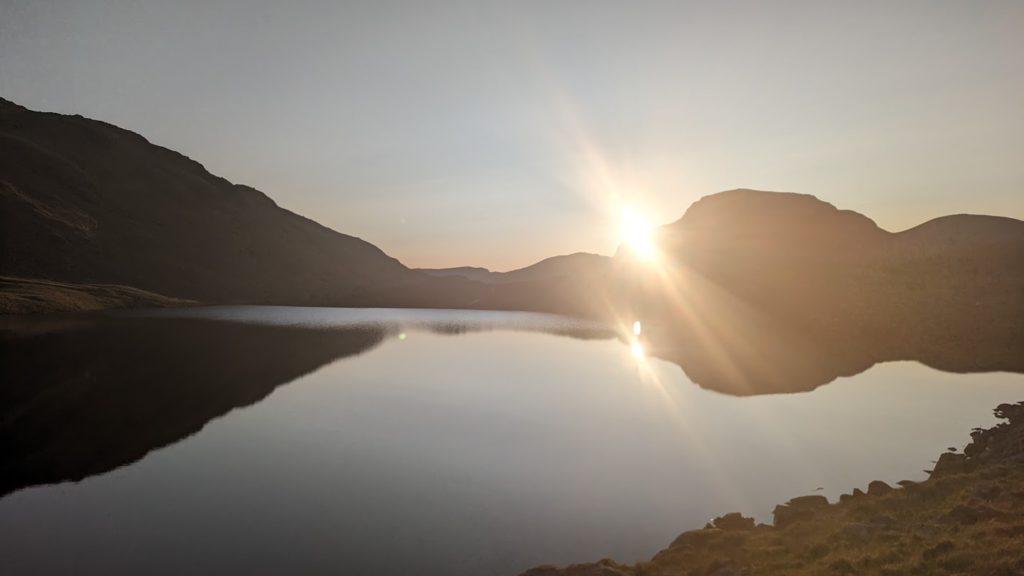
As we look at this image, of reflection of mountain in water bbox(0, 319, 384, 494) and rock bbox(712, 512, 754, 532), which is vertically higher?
reflection of mountain in water bbox(0, 319, 384, 494)

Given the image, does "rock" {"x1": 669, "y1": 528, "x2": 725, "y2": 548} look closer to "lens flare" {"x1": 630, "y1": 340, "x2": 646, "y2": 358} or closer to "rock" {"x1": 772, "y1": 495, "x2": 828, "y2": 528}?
"rock" {"x1": 772, "y1": 495, "x2": 828, "y2": 528}

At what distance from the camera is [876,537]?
582 inches

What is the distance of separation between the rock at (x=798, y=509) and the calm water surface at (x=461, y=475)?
117 centimetres

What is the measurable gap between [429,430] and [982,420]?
40358 mm

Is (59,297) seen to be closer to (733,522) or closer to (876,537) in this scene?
(733,522)

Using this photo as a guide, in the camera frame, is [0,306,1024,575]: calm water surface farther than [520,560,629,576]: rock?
Yes

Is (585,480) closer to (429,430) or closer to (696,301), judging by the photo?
(429,430)

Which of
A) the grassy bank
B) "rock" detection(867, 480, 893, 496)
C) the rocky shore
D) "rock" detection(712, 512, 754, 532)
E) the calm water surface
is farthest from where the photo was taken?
the grassy bank

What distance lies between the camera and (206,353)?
5669cm

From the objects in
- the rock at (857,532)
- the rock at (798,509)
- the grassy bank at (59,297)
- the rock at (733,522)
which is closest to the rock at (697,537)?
the rock at (733,522)

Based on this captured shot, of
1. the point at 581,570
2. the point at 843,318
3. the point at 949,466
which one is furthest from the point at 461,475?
the point at 843,318

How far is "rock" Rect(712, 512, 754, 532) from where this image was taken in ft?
→ 58.1

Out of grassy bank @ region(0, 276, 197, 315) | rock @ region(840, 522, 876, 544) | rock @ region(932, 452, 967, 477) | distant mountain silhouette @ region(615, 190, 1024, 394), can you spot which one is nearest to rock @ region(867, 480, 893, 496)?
rock @ region(932, 452, 967, 477)

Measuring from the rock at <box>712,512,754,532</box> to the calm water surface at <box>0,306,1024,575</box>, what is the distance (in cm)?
89
